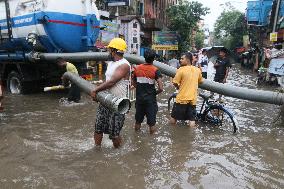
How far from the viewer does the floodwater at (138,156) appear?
15.5 feet

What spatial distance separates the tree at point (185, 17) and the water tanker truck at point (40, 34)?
85.1 feet

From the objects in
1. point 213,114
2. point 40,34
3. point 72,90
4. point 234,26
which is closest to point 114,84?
point 213,114

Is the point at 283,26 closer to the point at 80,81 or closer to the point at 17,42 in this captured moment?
the point at 17,42

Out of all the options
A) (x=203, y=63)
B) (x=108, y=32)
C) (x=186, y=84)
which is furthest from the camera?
(x=108, y=32)

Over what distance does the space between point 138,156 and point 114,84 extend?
1.31 m

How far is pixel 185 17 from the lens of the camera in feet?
120

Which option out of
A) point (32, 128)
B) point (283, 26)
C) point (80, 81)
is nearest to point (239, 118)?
point (80, 81)

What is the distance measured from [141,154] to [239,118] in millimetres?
4021

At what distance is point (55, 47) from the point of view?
1091cm

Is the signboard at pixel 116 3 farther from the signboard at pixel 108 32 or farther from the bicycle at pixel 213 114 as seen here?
the bicycle at pixel 213 114

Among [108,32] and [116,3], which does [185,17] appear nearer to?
[116,3]

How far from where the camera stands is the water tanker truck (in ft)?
34.4

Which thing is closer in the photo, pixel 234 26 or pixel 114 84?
pixel 114 84

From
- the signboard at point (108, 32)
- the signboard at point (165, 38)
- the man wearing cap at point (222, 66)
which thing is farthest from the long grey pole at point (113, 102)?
the signboard at point (165, 38)
